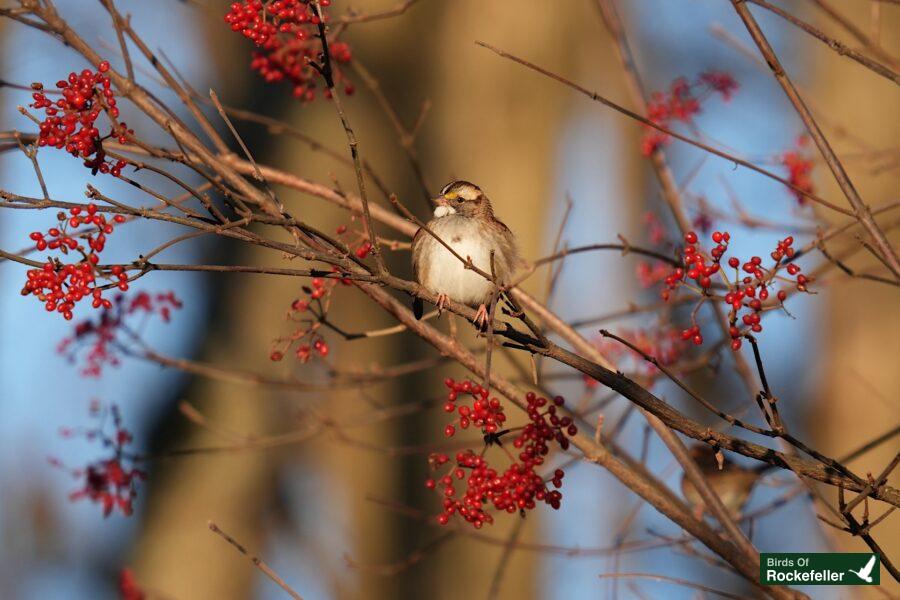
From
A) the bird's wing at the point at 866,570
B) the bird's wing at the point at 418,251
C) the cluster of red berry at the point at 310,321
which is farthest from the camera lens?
the bird's wing at the point at 418,251

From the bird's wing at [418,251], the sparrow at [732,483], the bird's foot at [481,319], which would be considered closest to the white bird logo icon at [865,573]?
the bird's foot at [481,319]

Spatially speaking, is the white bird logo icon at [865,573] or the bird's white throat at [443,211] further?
the bird's white throat at [443,211]

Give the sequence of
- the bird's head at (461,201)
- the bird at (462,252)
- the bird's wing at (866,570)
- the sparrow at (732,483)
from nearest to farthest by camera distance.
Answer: the bird's wing at (866,570) < the bird at (462,252) < the bird's head at (461,201) < the sparrow at (732,483)

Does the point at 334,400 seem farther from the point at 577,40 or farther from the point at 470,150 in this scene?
the point at 577,40

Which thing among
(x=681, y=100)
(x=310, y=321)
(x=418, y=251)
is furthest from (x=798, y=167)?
(x=310, y=321)

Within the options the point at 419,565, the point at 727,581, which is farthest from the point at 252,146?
the point at 727,581

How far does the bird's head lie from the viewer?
164 inches

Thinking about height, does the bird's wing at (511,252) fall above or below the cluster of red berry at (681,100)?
below

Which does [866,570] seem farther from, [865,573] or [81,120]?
[81,120]

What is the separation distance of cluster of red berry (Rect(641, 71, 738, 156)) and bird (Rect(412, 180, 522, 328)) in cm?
73

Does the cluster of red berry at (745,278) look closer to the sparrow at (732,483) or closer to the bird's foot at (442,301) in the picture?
the bird's foot at (442,301)

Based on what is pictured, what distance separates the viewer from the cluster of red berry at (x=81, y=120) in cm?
220

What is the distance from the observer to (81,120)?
2.23 m

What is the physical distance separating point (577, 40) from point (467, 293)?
4.39 meters
